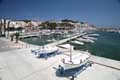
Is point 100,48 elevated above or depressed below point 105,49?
above

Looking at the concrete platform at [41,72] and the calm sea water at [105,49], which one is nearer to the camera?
the concrete platform at [41,72]

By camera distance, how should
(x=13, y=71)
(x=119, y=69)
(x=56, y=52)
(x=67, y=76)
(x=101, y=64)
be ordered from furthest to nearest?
(x=56, y=52) < (x=101, y=64) < (x=119, y=69) < (x=13, y=71) < (x=67, y=76)

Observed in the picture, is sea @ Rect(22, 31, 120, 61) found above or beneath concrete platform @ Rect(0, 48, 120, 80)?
beneath

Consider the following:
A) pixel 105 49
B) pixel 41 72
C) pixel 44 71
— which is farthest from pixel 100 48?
pixel 41 72

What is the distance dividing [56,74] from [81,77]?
2.56 metres

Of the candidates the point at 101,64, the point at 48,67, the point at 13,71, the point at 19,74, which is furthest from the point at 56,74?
the point at 101,64

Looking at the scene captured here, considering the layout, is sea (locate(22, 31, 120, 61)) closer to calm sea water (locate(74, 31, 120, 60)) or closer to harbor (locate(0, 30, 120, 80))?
calm sea water (locate(74, 31, 120, 60))

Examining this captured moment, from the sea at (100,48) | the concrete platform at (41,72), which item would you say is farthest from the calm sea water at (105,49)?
the concrete platform at (41,72)

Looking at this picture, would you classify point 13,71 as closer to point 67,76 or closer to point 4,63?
point 4,63

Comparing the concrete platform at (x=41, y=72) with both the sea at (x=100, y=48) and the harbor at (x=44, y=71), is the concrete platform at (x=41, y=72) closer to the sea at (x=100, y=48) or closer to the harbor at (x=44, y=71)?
the harbor at (x=44, y=71)

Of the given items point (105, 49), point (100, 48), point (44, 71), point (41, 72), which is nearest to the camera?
point (41, 72)

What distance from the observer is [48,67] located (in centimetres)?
1458

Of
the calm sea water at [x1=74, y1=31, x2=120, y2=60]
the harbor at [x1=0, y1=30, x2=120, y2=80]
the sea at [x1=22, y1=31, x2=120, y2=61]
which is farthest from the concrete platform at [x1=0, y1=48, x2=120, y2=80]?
the calm sea water at [x1=74, y1=31, x2=120, y2=60]

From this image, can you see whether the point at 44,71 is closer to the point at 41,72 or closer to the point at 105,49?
the point at 41,72
